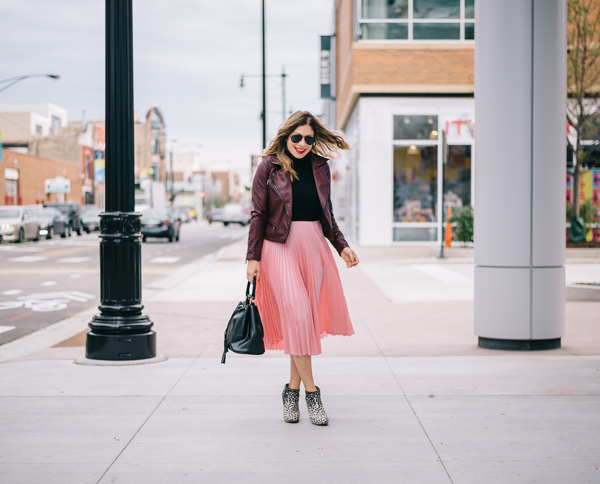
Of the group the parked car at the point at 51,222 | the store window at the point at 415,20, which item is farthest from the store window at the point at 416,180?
the parked car at the point at 51,222

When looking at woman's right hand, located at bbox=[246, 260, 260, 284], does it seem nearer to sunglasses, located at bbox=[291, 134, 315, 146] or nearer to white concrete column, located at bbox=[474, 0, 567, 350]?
sunglasses, located at bbox=[291, 134, 315, 146]

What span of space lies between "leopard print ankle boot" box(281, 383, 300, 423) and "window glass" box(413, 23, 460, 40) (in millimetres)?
23229

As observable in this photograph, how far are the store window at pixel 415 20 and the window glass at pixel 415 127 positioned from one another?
108 inches

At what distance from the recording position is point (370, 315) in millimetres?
9617

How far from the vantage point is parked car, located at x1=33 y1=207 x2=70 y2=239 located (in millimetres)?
34656

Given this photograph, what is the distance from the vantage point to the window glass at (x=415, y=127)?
26656 millimetres

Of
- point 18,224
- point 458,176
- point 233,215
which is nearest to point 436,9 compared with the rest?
point 458,176

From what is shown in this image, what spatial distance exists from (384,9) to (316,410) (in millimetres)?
23404

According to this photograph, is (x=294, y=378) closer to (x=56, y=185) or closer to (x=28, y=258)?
(x=28, y=258)

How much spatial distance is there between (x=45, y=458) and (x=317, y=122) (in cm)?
248

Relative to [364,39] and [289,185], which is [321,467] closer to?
[289,185]

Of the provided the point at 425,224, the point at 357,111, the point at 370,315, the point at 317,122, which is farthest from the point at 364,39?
the point at 317,122

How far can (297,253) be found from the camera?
4574 mm

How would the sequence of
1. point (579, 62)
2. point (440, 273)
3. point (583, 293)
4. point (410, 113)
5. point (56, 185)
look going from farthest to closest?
point (56, 185) → point (410, 113) → point (579, 62) → point (440, 273) → point (583, 293)
